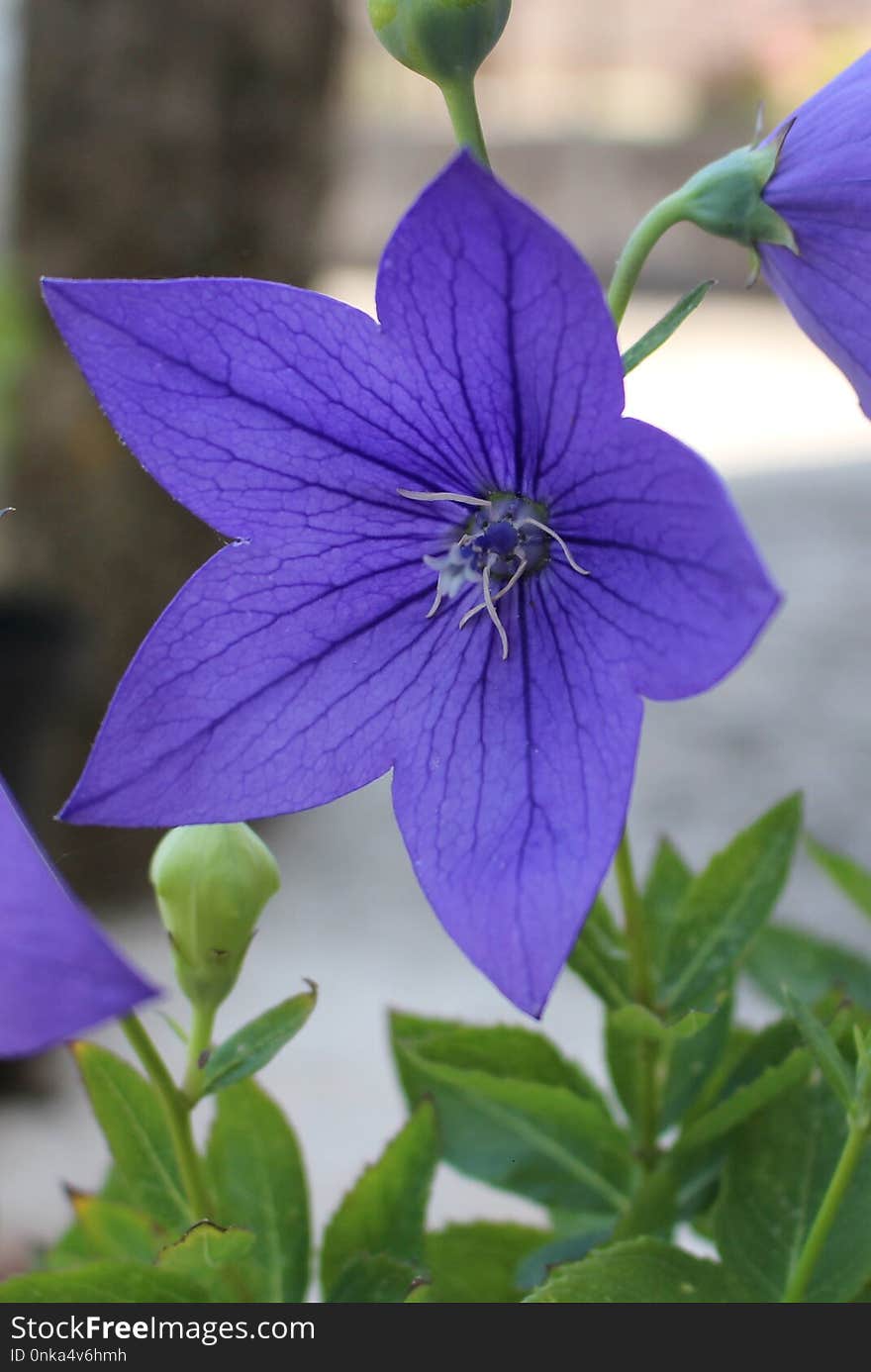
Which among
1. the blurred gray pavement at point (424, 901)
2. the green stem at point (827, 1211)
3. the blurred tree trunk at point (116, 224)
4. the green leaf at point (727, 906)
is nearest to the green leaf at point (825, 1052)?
the green stem at point (827, 1211)

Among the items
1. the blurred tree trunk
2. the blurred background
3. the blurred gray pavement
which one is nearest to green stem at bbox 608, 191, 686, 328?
the blurred gray pavement

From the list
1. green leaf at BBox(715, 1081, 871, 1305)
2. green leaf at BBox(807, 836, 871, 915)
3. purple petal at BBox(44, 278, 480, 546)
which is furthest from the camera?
green leaf at BBox(807, 836, 871, 915)

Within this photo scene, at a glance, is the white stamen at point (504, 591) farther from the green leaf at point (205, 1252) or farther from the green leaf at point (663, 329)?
the green leaf at point (205, 1252)

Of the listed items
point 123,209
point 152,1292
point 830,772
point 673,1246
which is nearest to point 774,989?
point 673,1246

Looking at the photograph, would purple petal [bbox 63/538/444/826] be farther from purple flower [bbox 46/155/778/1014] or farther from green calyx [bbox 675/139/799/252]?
green calyx [bbox 675/139/799/252]

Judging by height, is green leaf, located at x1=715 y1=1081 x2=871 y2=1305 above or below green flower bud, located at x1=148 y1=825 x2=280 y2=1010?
below

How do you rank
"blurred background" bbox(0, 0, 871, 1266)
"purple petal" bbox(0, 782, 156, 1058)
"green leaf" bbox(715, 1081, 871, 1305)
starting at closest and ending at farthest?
"purple petal" bbox(0, 782, 156, 1058), "green leaf" bbox(715, 1081, 871, 1305), "blurred background" bbox(0, 0, 871, 1266)

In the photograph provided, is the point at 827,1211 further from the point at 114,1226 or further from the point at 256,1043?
the point at 114,1226

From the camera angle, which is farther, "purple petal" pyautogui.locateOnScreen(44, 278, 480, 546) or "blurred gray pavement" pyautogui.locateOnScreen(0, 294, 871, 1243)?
"blurred gray pavement" pyautogui.locateOnScreen(0, 294, 871, 1243)
